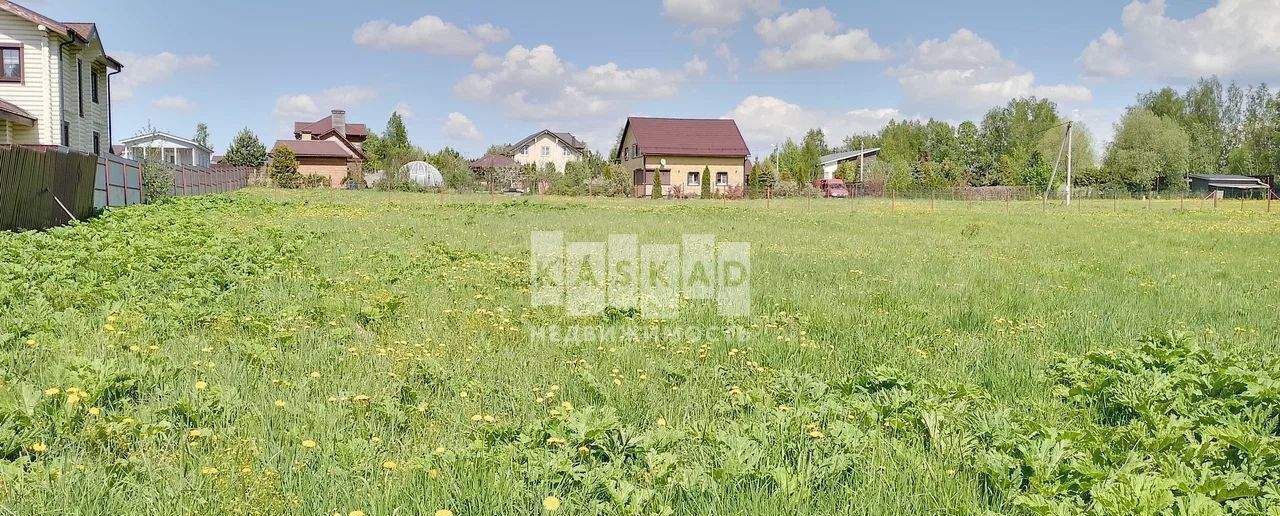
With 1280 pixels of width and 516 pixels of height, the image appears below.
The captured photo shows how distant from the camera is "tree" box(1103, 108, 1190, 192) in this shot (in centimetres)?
7231

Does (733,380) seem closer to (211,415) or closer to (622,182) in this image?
(211,415)

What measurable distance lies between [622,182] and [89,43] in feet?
91.0

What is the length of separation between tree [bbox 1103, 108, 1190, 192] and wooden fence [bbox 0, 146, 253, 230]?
75898 mm

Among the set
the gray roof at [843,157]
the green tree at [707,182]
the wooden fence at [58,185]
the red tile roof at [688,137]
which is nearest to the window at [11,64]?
the wooden fence at [58,185]

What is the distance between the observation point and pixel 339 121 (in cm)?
8169

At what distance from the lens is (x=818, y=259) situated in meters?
11.3

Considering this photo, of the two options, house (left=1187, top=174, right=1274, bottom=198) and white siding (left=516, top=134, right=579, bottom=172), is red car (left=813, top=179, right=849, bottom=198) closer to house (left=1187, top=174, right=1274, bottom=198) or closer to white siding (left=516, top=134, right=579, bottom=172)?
white siding (left=516, top=134, right=579, bottom=172)

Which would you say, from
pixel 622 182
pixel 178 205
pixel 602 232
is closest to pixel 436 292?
pixel 602 232

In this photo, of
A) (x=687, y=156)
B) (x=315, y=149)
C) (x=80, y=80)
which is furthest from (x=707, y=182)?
(x=315, y=149)

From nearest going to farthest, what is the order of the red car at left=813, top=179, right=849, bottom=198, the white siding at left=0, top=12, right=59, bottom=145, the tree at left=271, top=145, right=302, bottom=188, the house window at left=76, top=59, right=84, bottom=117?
1. the white siding at left=0, top=12, right=59, bottom=145
2. the house window at left=76, top=59, right=84, bottom=117
3. the tree at left=271, top=145, right=302, bottom=188
4. the red car at left=813, top=179, right=849, bottom=198

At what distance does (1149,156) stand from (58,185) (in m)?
81.1

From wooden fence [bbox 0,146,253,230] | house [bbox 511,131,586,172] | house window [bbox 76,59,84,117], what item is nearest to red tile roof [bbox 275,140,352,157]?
house [bbox 511,131,586,172]

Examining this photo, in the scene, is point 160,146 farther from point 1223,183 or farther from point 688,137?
point 1223,183

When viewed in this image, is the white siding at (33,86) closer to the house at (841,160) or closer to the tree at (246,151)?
the tree at (246,151)
